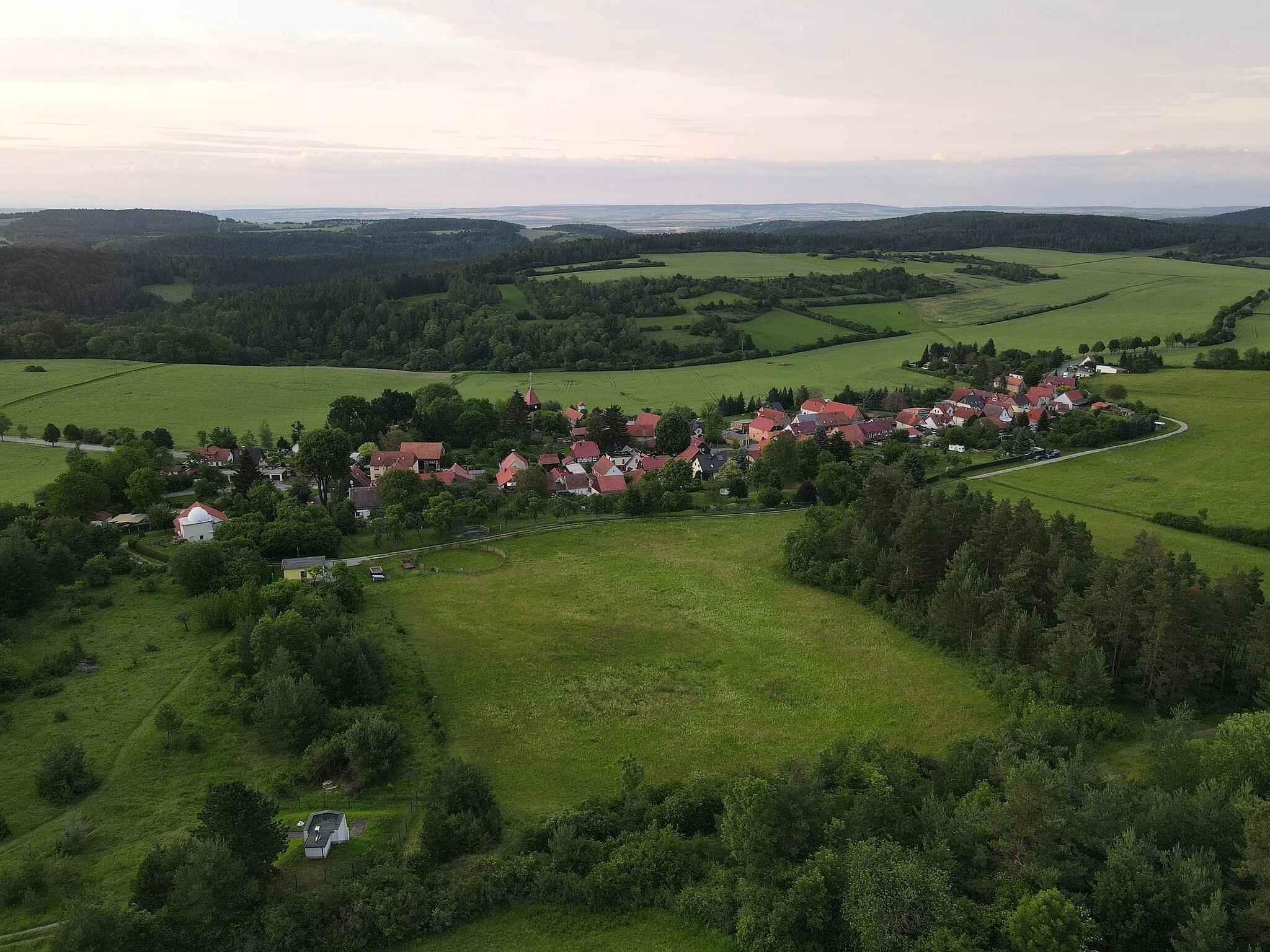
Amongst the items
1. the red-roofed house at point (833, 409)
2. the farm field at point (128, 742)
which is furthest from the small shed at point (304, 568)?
the red-roofed house at point (833, 409)

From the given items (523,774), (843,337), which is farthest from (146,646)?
(843,337)

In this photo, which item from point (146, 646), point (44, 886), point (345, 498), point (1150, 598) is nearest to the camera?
point (44, 886)

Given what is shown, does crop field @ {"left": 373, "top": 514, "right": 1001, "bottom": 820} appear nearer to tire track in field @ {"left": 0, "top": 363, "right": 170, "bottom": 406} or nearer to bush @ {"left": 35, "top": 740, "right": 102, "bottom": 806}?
bush @ {"left": 35, "top": 740, "right": 102, "bottom": 806}

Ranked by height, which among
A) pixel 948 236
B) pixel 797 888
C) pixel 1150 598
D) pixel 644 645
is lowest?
pixel 644 645

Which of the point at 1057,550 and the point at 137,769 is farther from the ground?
the point at 1057,550

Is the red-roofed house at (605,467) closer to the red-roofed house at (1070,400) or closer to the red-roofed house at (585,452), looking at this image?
the red-roofed house at (585,452)

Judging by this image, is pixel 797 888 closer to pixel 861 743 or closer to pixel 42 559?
pixel 861 743

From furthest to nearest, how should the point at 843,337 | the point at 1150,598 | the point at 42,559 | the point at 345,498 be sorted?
the point at 843,337, the point at 345,498, the point at 42,559, the point at 1150,598
